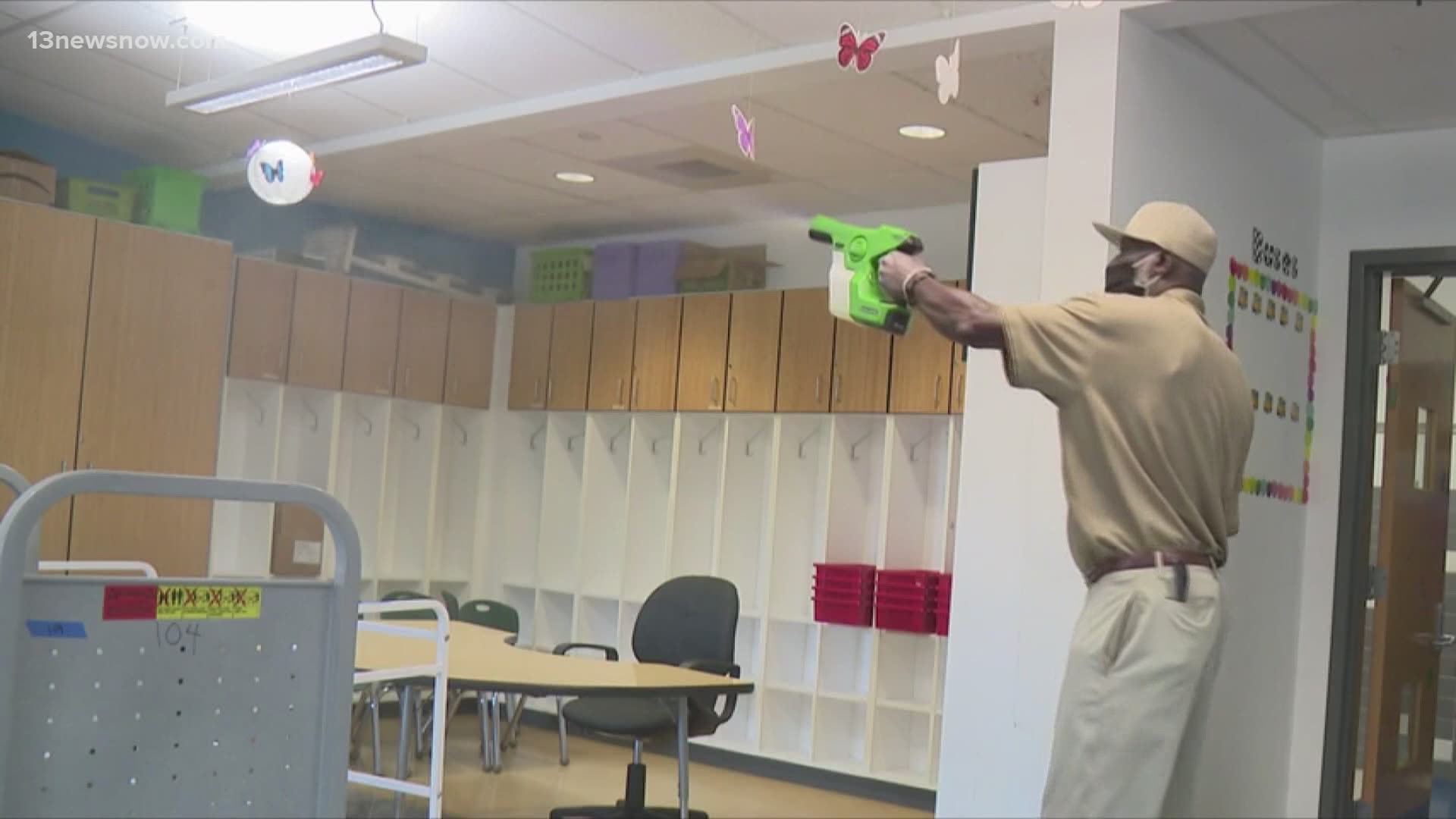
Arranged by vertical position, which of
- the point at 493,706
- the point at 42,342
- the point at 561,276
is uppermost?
the point at 561,276

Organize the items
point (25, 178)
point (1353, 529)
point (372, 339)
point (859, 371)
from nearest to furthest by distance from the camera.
Answer: 1. point (1353, 529)
2. point (25, 178)
3. point (859, 371)
4. point (372, 339)

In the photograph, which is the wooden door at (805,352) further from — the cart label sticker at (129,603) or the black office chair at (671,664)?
the cart label sticker at (129,603)

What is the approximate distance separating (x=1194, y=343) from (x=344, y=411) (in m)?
6.38

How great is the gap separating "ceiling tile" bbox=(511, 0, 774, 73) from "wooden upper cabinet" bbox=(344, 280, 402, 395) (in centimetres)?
314

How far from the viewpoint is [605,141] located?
255 inches

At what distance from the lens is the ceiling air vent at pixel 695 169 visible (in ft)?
22.0

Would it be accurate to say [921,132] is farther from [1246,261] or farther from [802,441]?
[802,441]

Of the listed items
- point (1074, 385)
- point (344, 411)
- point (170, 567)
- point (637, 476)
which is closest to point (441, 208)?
point (344, 411)

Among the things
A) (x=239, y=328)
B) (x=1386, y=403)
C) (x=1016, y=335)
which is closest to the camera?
(x=1016, y=335)

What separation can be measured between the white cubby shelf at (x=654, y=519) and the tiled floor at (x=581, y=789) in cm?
27

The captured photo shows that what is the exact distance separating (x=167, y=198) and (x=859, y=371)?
141 inches

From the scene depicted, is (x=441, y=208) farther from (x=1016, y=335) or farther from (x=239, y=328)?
(x=1016, y=335)

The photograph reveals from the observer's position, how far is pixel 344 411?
8258 mm

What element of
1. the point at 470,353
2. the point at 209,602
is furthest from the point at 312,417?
the point at 209,602
